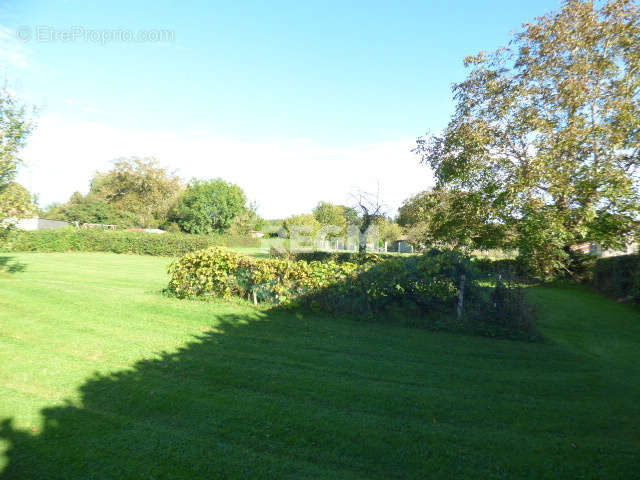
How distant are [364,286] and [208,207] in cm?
4756

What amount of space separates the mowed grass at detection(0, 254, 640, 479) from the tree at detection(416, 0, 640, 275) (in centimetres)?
358

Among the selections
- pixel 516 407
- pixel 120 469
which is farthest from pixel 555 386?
pixel 120 469

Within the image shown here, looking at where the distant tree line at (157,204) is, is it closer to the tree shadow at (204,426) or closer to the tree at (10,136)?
the tree at (10,136)

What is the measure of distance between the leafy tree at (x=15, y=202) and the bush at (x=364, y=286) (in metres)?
5.15

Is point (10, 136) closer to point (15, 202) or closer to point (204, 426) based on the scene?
point (15, 202)

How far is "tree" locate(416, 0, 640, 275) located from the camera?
886 centimetres

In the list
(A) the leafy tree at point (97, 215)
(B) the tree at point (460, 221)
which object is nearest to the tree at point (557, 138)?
(B) the tree at point (460, 221)

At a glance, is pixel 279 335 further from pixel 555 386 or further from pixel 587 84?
pixel 587 84

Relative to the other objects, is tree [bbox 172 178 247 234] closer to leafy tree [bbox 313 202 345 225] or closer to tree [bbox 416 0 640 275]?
leafy tree [bbox 313 202 345 225]

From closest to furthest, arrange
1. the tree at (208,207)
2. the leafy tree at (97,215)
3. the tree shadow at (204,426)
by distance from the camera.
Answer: the tree shadow at (204,426)
the leafy tree at (97,215)
the tree at (208,207)

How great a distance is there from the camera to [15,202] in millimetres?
9961

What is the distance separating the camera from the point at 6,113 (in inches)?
412

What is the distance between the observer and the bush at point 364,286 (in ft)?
23.5

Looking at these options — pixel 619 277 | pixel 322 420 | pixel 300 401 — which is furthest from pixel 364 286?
pixel 619 277
